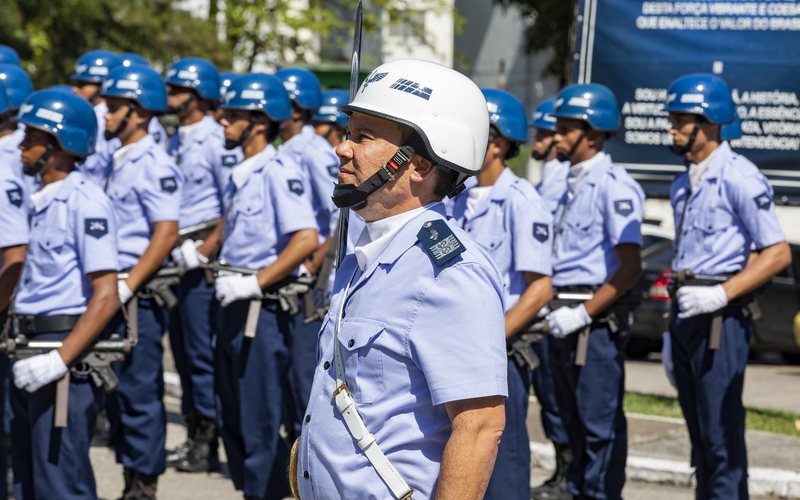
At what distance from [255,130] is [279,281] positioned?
107 centimetres

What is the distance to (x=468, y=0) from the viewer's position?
3425 centimetres

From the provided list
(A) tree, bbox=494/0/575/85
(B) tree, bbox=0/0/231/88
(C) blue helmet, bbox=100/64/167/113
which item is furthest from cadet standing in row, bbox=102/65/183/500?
(A) tree, bbox=494/0/575/85

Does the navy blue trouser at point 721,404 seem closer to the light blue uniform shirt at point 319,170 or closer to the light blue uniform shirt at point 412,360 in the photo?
the light blue uniform shirt at point 319,170

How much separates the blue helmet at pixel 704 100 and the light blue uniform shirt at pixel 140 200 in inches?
107

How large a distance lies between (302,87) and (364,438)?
20.5ft

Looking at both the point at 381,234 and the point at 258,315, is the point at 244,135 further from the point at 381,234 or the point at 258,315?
the point at 381,234

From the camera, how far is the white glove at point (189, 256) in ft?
28.8

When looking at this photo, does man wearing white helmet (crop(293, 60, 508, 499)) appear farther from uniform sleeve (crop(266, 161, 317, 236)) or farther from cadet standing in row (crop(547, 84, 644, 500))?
cadet standing in row (crop(547, 84, 644, 500))

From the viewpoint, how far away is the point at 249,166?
7551mm

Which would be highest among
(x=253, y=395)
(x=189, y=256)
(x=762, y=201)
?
(x=762, y=201)

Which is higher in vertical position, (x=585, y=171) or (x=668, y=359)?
(x=585, y=171)

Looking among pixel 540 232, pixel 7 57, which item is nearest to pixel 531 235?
pixel 540 232

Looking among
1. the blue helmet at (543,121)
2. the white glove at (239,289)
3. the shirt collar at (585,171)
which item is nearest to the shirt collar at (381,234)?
the white glove at (239,289)

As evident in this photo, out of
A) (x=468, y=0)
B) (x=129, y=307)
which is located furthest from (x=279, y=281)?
(x=468, y=0)
